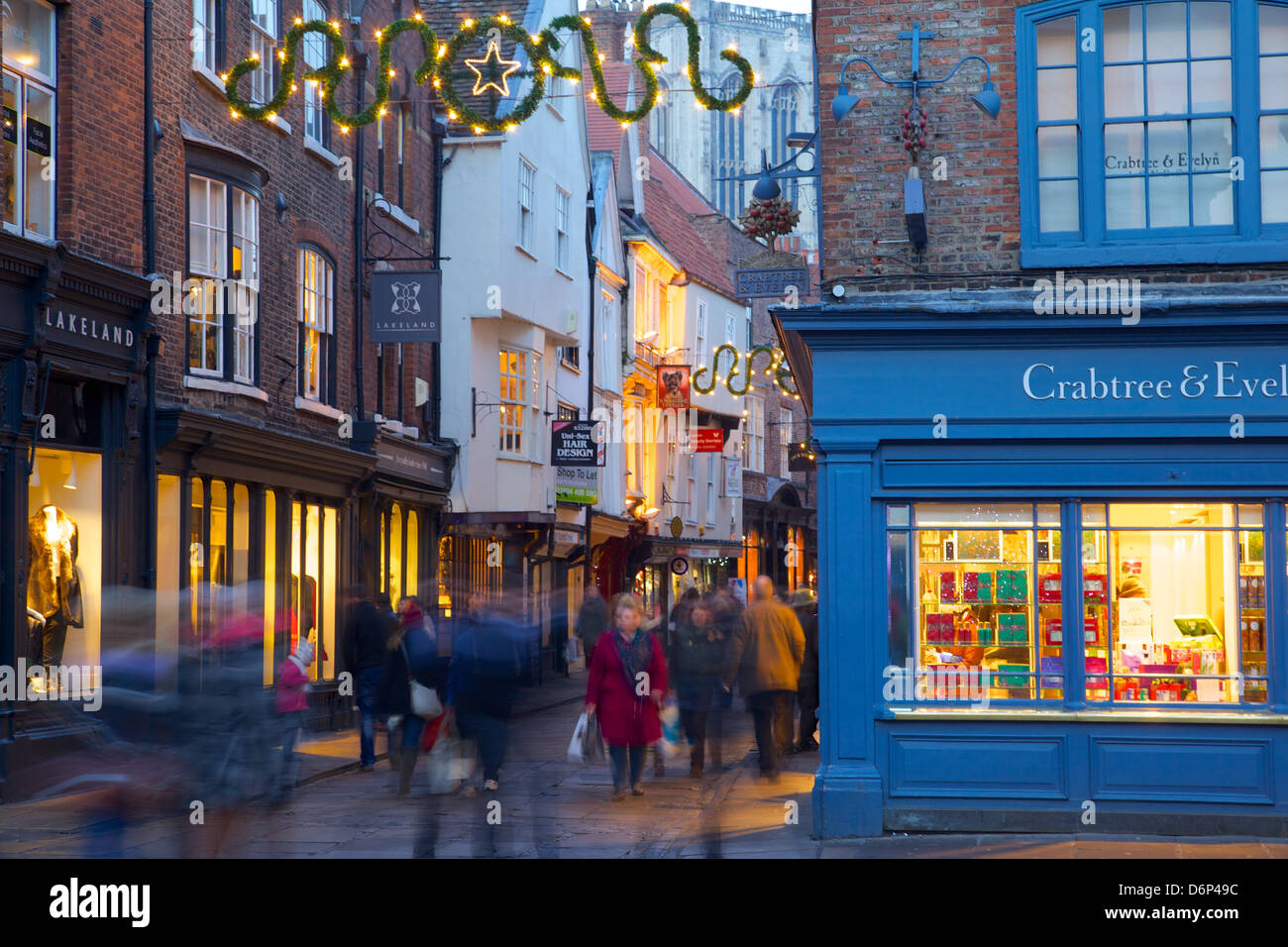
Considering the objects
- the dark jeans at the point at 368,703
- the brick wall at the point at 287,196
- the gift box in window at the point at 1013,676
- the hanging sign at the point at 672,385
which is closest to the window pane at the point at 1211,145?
the gift box in window at the point at 1013,676

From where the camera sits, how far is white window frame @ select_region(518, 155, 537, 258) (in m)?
27.2

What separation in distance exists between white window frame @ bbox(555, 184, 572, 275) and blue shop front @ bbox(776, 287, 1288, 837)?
18.6 meters

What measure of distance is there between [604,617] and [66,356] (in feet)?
37.2

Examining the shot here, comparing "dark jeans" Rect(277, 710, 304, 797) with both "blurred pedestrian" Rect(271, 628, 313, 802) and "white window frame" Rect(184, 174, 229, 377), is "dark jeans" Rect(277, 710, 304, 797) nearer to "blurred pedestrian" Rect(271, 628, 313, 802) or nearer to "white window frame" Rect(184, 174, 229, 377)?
"blurred pedestrian" Rect(271, 628, 313, 802)

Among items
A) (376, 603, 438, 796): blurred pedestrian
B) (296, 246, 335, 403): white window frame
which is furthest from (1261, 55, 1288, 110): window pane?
(296, 246, 335, 403): white window frame

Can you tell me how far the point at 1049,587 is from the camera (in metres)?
11.5

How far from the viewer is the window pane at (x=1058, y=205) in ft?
38.4

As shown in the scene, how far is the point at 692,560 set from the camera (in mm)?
45656

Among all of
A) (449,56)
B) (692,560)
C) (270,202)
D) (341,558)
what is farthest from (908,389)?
(692,560)

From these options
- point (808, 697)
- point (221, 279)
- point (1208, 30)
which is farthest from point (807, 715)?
point (1208, 30)

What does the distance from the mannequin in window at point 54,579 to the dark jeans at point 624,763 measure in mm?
5537

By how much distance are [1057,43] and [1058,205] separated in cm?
128
